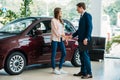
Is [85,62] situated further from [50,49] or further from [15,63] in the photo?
[15,63]

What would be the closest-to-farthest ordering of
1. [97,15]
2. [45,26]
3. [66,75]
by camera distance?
[66,75] < [45,26] < [97,15]

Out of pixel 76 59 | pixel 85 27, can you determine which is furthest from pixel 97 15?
pixel 85 27

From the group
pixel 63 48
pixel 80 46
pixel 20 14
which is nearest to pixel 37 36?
pixel 63 48

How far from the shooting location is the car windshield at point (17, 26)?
6.56 meters

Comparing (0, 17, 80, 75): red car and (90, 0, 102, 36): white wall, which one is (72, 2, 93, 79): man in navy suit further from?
(90, 0, 102, 36): white wall

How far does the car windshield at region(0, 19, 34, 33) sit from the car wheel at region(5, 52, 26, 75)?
63 centimetres

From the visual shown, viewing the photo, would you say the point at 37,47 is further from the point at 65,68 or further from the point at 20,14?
the point at 20,14

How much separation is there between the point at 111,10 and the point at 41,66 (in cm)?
369

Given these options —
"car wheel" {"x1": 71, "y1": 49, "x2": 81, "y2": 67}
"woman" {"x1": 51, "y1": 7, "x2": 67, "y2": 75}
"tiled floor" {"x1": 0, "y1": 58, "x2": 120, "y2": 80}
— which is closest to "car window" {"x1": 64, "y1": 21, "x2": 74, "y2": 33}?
"car wheel" {"x1": 71, "y1": 49, "x2": 81, "y2": 67}

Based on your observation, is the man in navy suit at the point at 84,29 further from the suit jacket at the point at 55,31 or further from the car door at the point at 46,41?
the car door at the point at 46,41

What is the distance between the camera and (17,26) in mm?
6691

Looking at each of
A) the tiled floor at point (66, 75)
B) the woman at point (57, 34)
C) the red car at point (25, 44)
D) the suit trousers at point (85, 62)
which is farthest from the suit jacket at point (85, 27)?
the red car at point (25, 44)

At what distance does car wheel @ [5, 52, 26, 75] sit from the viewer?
19.8 feet

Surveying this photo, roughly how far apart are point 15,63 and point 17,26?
1.00 m
